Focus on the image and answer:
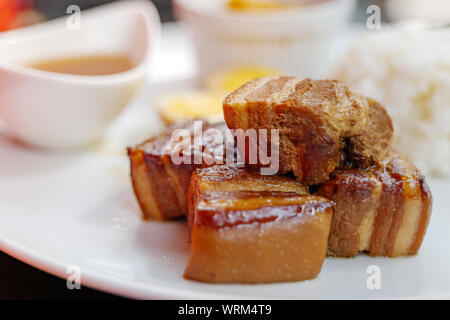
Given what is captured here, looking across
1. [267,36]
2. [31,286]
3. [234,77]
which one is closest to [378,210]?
[31,286]

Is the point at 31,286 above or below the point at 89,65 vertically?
below

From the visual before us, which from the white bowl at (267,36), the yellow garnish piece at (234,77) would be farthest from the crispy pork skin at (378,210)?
the white bowl at (267,36)

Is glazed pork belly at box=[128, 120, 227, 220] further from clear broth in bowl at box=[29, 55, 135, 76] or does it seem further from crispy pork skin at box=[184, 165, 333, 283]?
clear broth in bowl at box=[29, 55, 135, 76]

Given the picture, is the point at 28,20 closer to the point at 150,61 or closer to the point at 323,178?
the point at 150,61

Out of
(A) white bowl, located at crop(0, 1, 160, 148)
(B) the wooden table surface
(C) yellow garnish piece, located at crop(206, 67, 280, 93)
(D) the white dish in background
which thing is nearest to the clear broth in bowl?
(A) white bowl, located at crop(0, 1, 160, 148)

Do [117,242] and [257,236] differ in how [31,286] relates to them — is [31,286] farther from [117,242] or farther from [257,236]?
[257,236]

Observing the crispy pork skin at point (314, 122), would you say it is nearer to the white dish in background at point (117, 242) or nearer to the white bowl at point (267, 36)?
the white dish in background at point (117, 242)
